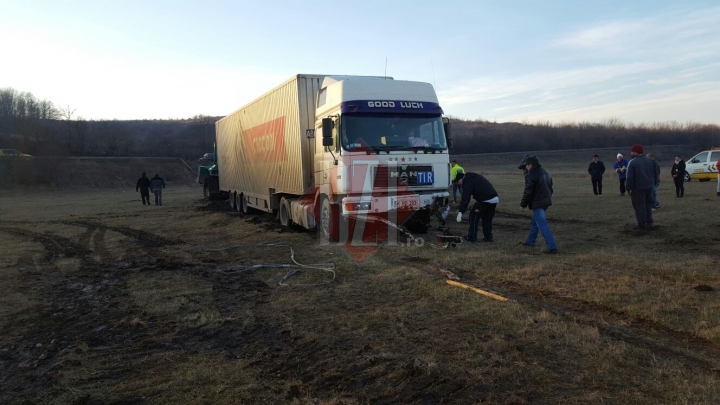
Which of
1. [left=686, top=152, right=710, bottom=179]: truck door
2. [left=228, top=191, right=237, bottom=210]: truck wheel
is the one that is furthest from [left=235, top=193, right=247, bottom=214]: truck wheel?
[left=686, top=152, right=710, bottom=179]: truck door

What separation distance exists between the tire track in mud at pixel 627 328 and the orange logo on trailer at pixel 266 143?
863 centimetres

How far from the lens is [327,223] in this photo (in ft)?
37.7

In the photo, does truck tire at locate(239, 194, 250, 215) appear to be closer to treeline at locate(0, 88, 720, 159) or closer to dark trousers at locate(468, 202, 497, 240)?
dark trousers at locate(468, 202, 497, 240)

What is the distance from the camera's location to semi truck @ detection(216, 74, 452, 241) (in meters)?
10.7

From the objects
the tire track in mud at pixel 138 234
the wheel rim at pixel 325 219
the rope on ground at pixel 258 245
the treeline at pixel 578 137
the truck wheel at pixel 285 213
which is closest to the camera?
the wheel rim at pixel 325 219

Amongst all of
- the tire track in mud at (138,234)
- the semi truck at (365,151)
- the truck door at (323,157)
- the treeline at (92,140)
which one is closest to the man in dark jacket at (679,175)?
the semi truck at (365,151)

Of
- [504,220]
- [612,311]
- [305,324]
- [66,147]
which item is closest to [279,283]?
[305,324]

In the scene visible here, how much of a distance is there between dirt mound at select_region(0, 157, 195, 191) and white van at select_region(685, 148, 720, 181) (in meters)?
45.5

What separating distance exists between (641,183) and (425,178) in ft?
14.3

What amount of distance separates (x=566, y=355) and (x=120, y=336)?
454 cm

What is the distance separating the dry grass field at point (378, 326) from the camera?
4000mm

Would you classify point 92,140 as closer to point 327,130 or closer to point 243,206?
point 243,206

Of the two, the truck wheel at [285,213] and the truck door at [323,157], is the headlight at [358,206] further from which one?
the truck wheel at [285,213]

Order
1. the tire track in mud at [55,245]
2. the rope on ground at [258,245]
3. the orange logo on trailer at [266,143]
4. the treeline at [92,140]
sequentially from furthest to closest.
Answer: the treeline at [92,140], the orange logo on trailer at [266,143], the tire track in mud at [55,245], the rope on ground at [258,245]
